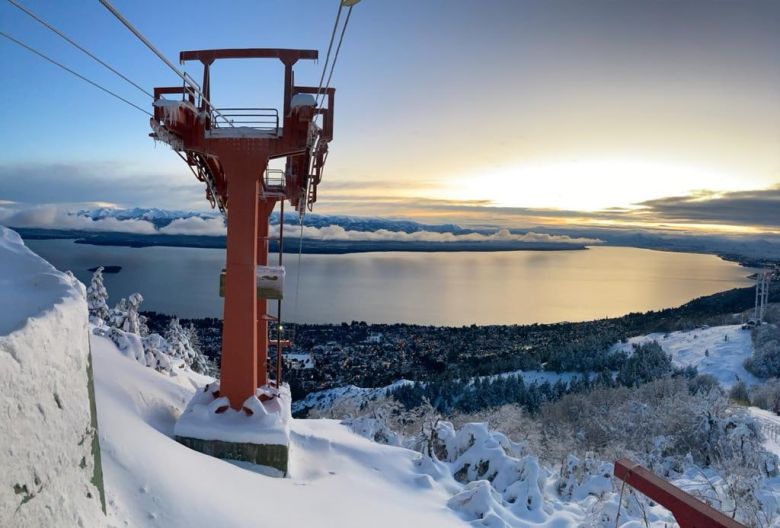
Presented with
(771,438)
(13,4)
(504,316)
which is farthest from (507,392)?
(504,316)

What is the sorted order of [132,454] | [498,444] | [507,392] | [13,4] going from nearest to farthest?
[13,4] < [132,454] < [498,444] < [507,392]

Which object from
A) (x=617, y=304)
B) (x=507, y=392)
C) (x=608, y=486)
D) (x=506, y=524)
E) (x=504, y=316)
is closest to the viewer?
(x=506, y=524)

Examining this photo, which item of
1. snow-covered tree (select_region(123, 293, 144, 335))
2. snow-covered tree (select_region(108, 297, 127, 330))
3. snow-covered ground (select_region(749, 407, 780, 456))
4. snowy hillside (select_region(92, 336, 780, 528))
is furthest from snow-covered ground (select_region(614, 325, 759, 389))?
snow-covered tree (select_region(108, 297, 127, 330))

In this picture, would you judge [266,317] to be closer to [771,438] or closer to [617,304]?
[771,438]

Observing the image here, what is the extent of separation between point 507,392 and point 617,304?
78687mm

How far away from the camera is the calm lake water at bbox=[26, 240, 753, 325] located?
79812 mm

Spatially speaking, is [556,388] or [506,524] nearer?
[506,524]

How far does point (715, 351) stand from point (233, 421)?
4048 cm

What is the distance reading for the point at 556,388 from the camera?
1419 inches

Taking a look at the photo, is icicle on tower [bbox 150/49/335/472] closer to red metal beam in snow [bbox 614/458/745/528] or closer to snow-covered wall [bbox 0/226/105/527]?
snow-covered wall [bbox 0/226/105/527]

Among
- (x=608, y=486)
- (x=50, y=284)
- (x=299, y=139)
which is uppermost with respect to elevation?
(x=299, y=139)

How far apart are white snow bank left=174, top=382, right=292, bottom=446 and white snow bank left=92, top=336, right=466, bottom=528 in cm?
34

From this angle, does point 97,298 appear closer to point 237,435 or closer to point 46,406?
point 237,435

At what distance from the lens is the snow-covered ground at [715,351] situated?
31.3m
